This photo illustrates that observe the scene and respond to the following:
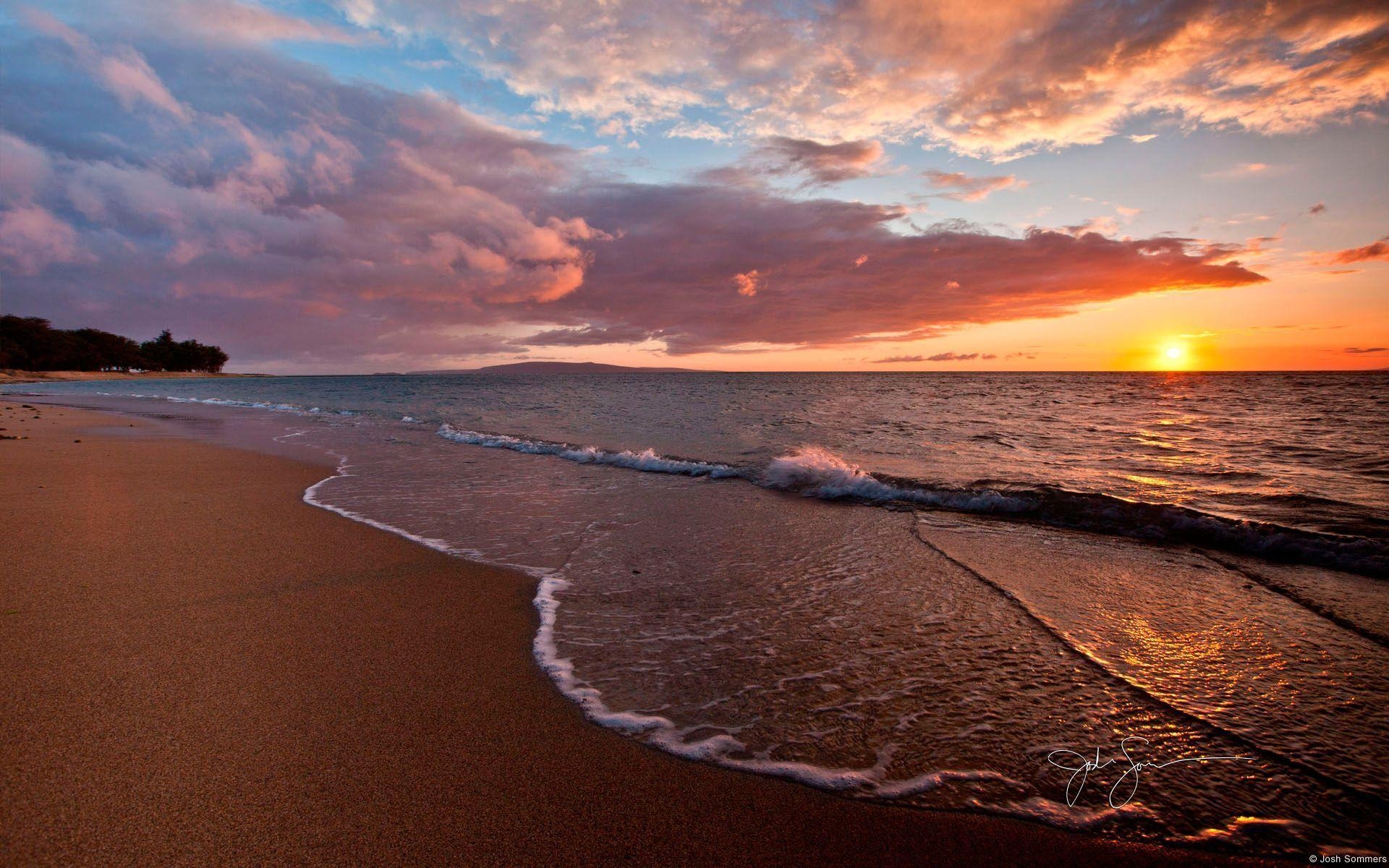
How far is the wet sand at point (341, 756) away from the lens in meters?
2.52

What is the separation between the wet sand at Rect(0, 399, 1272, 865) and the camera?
2.52 metres

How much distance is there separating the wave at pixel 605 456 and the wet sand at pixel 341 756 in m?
8.03

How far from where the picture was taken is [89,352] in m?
113

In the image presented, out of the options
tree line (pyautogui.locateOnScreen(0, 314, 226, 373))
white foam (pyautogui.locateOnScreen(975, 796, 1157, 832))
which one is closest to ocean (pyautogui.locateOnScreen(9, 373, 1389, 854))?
white foam (pyautogui.locateOnScreen(975, 796, 1157, 832))

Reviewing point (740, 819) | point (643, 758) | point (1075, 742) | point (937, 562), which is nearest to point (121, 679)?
point (643, 758)

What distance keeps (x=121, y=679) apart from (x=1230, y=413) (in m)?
39.0

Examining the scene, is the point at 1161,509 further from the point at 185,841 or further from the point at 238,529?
the point at 238,529

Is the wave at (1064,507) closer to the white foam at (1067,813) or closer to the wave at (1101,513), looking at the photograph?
the wave at (1101,513)

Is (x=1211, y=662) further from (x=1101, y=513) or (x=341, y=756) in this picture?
(x=341, y=756)

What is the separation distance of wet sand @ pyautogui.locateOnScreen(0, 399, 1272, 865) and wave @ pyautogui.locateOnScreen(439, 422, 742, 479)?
26.3 ft

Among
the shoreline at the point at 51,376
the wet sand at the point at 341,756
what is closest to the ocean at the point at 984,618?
the wet sand at the point at 341,756
